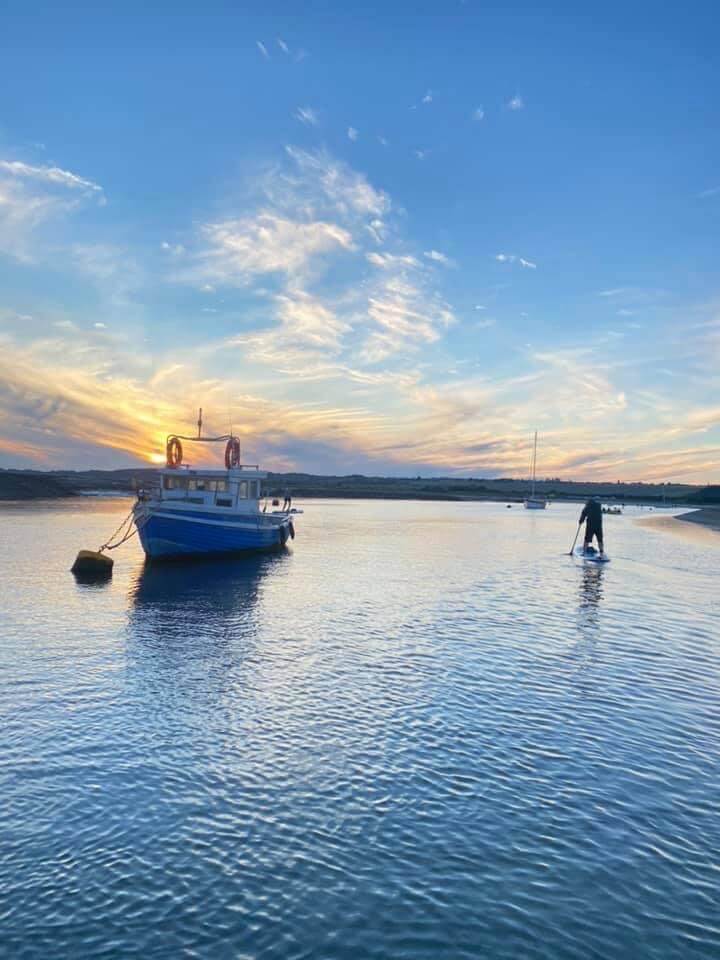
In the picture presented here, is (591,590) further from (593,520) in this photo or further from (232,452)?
(232,452)

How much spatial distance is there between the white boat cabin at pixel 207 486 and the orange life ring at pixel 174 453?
107 centimetres

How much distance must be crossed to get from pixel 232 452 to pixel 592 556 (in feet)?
91.0

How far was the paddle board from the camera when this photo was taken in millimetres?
47147

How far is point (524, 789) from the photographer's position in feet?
35.2

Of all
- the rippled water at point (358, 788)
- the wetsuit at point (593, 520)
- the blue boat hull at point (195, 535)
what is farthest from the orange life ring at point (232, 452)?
the wetsuit at point (593, 520)

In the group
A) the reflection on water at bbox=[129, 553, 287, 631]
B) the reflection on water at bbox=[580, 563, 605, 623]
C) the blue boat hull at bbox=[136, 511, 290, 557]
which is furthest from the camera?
the blue boat hull at bbox=[136, 511, 290, 557]

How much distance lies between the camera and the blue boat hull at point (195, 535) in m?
39.4

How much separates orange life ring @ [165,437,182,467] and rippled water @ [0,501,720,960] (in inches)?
723

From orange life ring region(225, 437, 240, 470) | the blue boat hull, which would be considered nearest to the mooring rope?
the blue boat hull

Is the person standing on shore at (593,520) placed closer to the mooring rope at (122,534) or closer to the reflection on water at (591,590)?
the reflection on water at (591,590)

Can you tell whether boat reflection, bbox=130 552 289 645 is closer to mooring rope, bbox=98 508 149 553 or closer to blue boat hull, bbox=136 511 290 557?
blue boat hull, bbox=136 511 290 557

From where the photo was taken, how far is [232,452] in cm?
4512

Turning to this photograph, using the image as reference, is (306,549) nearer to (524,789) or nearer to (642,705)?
(642,705)

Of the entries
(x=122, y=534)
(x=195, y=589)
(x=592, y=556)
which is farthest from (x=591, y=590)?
(x=122, y=534)
